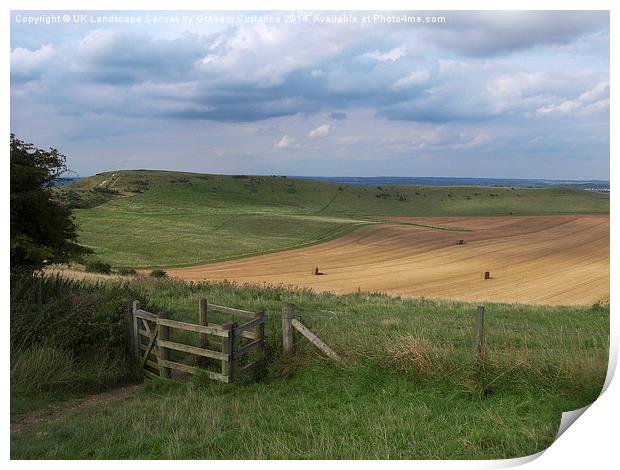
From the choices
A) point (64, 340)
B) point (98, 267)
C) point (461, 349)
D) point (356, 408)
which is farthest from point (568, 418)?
point (98, 267)

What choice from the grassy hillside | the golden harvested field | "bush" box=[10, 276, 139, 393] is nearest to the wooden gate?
"bush" box=[10, 276, 139, 393]

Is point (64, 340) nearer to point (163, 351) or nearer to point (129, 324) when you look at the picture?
point (129, 324)

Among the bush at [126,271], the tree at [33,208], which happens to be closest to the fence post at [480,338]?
the tree at [33,208]

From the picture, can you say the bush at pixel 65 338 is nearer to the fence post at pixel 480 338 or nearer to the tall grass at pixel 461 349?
the tall grass at pixel 461 349

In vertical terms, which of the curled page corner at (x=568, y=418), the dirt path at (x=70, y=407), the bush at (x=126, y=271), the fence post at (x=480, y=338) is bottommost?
the dirt path at (x=70, y=407)

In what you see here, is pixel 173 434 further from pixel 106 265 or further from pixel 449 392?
pixel 106 265
